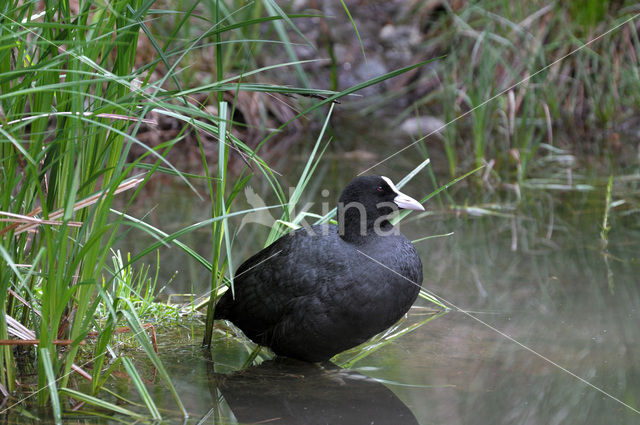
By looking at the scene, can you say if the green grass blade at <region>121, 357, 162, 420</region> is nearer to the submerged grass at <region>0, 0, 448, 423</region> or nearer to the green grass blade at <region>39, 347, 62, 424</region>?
the submerged grass at <region>0, 0, 448, 423</region>

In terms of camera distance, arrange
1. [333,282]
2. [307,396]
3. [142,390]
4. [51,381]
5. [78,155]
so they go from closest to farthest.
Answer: [51,381], [142,390], [78,155], [307,396], [333,282]

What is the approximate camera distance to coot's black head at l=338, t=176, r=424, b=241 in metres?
3.27

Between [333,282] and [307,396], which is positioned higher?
[333,282]

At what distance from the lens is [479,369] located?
298 centimetres

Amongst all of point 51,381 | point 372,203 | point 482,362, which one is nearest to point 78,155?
point 51,381

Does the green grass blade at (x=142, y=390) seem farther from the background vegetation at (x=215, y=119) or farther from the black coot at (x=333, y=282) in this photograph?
the black coot at (x=333, y=282)

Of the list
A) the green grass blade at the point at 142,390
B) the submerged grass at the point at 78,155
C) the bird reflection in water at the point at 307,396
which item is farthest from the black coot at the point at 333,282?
the green grass blade at the point at 142,390

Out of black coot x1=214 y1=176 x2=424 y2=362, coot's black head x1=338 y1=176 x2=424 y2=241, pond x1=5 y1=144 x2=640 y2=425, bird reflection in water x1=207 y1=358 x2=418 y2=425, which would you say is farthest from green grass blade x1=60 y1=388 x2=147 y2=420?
coot's black head x1=338 y1=176 x2=424 y2=241

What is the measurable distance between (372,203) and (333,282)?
1.42 feet

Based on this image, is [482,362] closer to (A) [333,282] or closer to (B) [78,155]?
(A) [333,282]

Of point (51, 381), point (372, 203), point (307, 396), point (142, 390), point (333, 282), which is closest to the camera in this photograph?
point (51, 381)

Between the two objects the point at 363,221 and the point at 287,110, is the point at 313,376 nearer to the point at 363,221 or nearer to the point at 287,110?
the point at 363,221

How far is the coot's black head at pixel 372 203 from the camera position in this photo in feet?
10.7

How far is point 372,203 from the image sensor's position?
3.29 metres
